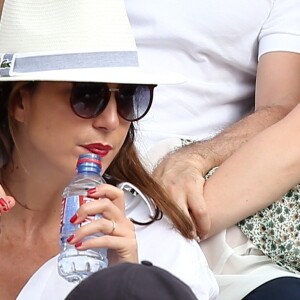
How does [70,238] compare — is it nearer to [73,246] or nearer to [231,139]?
[73,246]

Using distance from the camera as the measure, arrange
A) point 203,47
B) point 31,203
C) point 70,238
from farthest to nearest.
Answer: point 203,47 → point 31,203 → point 70,238

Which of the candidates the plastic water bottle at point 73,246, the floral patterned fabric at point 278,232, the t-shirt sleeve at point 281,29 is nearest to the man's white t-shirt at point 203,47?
the t-shirt sleeve at point 281,29

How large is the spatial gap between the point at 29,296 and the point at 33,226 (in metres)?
0.28

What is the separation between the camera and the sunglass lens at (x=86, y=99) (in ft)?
8.41

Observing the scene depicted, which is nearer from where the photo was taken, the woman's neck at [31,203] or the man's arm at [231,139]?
the woman's neck at [31,203]

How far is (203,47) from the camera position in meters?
3.44

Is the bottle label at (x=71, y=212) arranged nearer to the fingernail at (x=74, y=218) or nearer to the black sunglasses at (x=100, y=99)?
the fingernail at (x=74, y=218)

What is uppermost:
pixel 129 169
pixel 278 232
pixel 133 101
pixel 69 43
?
pixel 69 43

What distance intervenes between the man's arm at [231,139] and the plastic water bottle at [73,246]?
1.50 ft

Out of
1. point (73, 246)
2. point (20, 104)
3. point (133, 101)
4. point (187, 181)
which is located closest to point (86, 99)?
point (133, 101)

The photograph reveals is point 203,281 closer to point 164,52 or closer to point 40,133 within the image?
point 40,133

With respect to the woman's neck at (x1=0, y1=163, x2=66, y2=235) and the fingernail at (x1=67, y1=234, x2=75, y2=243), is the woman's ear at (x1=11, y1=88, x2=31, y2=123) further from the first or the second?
the fingernail at (x1=67, y1=234, x2=75, y2=243)

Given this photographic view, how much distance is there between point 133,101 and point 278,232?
0.64m

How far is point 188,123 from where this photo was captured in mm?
3422
